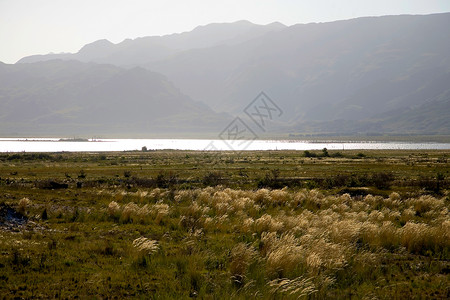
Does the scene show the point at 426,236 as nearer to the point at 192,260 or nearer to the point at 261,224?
the point at 261,224

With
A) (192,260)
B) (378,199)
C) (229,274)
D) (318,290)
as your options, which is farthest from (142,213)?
(378,199)

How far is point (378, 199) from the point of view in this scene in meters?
29.0

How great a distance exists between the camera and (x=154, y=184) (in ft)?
133

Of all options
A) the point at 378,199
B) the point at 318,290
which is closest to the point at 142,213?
the point at 318,290

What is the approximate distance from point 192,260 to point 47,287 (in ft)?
14.1

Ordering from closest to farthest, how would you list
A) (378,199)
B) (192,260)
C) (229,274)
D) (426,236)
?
(229,274) < (192,260) < (426,236) < (378,199)

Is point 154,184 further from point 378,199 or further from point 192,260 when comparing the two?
point 192,260

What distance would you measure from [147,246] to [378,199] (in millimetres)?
20213

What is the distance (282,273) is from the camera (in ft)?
39.9

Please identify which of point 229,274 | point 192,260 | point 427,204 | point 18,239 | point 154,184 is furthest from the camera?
point 154,184

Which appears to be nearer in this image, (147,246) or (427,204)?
(147,246)

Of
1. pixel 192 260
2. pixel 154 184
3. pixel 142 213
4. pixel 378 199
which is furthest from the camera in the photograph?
pixel 154 184

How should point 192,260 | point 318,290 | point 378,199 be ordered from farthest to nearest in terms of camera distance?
point 378,199 < point 192,260 < point 318,290

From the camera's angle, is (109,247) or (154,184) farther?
(154,184)
